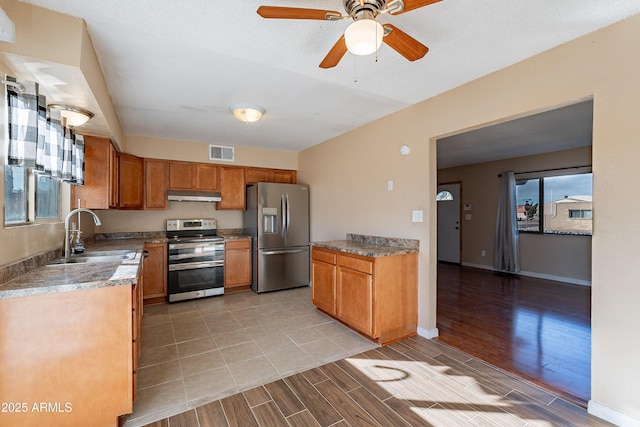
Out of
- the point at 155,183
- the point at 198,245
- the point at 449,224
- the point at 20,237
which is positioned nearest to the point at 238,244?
the point at 198,245

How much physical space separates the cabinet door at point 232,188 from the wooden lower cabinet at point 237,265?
65cm

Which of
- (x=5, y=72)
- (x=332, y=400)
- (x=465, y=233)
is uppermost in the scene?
(x=5, y=72)

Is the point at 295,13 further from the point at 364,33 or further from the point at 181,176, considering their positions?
the point at 181,176

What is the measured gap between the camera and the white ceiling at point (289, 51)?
5.33ft

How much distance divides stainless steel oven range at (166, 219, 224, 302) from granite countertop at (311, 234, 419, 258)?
1.79 meters

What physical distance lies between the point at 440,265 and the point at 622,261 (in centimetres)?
552

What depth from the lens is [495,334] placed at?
2.99 metres

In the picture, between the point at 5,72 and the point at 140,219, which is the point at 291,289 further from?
the point at 5,72

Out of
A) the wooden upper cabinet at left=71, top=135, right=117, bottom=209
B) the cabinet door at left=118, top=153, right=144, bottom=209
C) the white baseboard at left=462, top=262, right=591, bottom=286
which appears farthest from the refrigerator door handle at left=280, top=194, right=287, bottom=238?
the white baseboard at left=462, top=262, right=591, bottom=286

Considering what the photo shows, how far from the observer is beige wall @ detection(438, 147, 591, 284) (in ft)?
16.5

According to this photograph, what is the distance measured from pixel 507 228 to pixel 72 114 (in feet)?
22.7

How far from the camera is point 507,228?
19.3 ft

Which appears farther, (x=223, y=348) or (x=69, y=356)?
(x=223, y=348)

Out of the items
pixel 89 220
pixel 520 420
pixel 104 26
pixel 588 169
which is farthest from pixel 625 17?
pixel 89 220
